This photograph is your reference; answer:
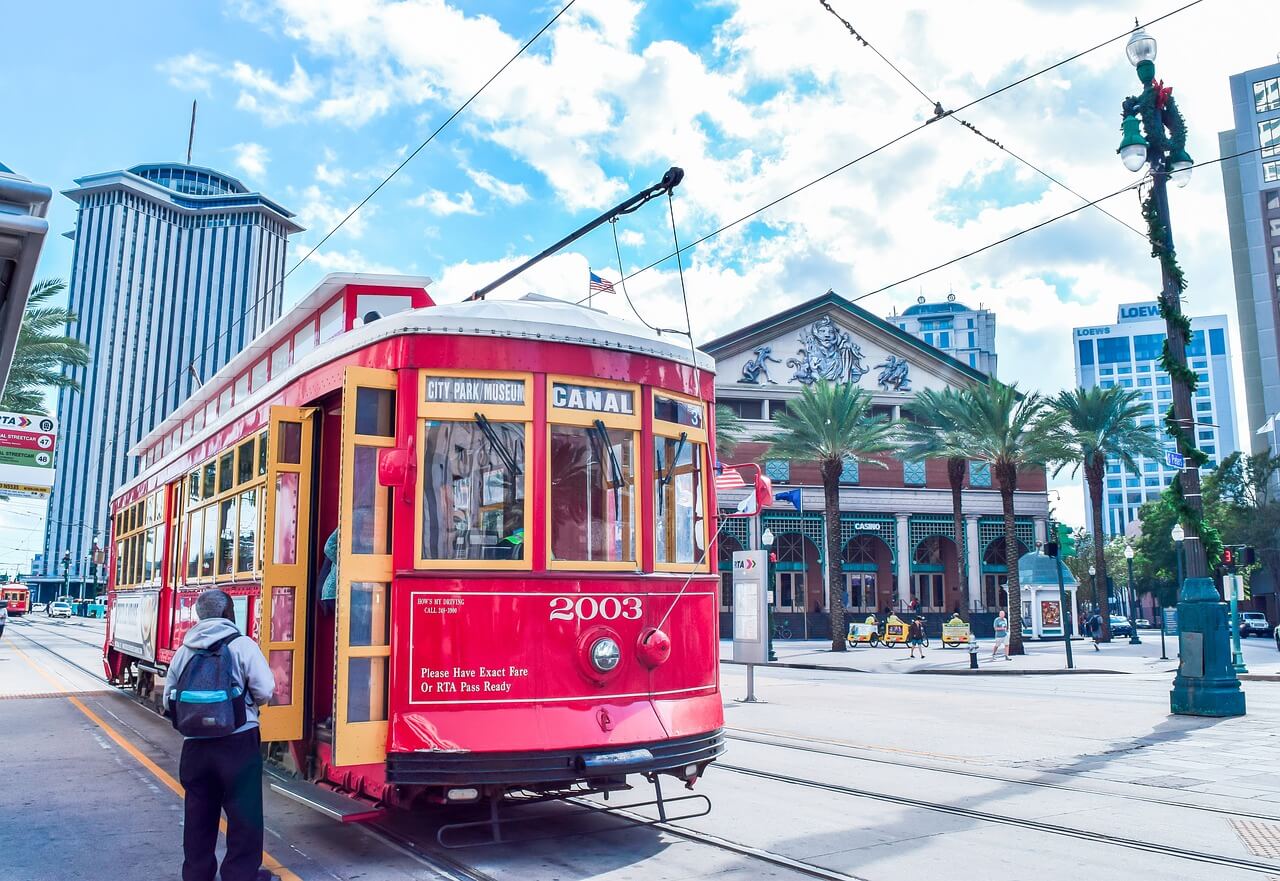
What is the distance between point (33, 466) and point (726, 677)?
14666 mm

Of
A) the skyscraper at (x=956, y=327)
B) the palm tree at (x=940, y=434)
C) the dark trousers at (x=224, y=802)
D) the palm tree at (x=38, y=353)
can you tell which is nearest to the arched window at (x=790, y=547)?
the palm tree at (x=940, y=434)

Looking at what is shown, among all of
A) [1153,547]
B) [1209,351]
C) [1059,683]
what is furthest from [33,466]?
[1209,351]

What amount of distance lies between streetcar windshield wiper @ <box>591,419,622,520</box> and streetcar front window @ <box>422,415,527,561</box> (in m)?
0.50

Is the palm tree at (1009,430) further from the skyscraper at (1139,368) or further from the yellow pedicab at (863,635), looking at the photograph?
the skyscraper at (1139,368)

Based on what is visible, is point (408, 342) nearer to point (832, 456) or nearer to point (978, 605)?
point (832, 456)

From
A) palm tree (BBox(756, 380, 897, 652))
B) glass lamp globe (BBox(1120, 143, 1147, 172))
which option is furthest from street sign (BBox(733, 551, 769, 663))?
palm tree (BBox(756, 380, 897, 652))

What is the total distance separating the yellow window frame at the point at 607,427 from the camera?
6.36 m

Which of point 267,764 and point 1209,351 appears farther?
point 1209,351

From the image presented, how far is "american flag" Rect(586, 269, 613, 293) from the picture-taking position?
9922 mm

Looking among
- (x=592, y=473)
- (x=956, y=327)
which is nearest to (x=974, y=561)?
(x=592, y=473)

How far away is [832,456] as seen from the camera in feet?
125

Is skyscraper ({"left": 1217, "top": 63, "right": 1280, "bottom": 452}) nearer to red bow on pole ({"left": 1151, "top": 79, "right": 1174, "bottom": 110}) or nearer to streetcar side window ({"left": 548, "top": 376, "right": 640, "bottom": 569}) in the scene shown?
red bow on pole ({"left": 1151, "top": 79, "right": 1174, "bottom": 110})

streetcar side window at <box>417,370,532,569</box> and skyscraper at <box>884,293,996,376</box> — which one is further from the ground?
skyscraper at <box>884,293,996,376</box>

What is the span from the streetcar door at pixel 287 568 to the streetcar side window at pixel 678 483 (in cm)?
234
